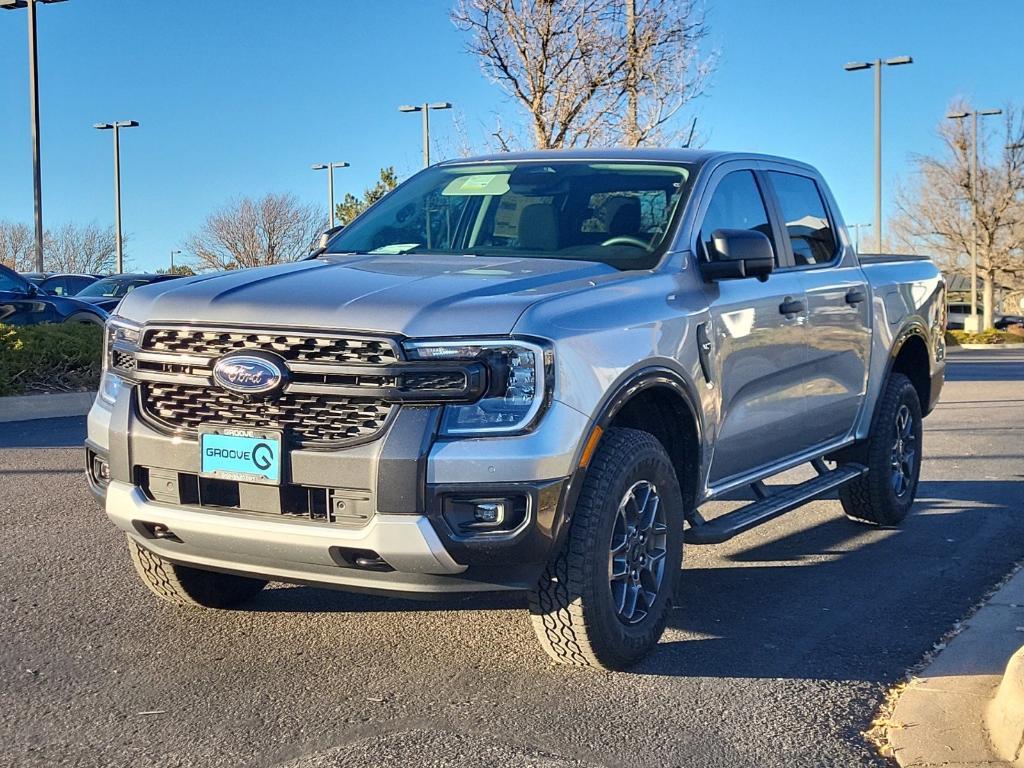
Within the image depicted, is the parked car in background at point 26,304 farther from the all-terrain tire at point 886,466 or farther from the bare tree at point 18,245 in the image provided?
the bare tree at point 18,245

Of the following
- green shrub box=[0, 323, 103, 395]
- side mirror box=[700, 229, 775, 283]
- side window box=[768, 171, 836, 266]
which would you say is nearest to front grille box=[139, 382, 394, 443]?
side mirror box=[700, 229, 775, 283]

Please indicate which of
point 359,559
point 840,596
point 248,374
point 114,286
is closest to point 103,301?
point 114,286

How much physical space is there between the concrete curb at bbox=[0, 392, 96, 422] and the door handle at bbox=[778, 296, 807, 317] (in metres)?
7.44

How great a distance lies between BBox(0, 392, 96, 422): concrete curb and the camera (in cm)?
1097

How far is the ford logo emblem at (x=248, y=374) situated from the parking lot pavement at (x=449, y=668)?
1017mm

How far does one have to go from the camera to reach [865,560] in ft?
20.3

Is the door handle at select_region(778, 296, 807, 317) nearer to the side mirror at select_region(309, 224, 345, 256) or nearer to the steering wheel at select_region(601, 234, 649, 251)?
the steering wheel at select_region(601, 234, 649, 251)

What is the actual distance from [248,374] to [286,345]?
151 mm

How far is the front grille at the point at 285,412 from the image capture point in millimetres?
3781

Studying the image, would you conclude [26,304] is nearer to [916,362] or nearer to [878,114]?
[916,362]

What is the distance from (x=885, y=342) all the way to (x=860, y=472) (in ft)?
2.48

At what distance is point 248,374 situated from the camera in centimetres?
386

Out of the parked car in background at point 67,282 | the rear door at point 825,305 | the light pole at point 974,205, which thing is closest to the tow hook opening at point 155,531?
the rear door at point 825,305

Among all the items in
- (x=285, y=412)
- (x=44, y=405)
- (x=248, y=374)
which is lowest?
(x=44, y=405)
